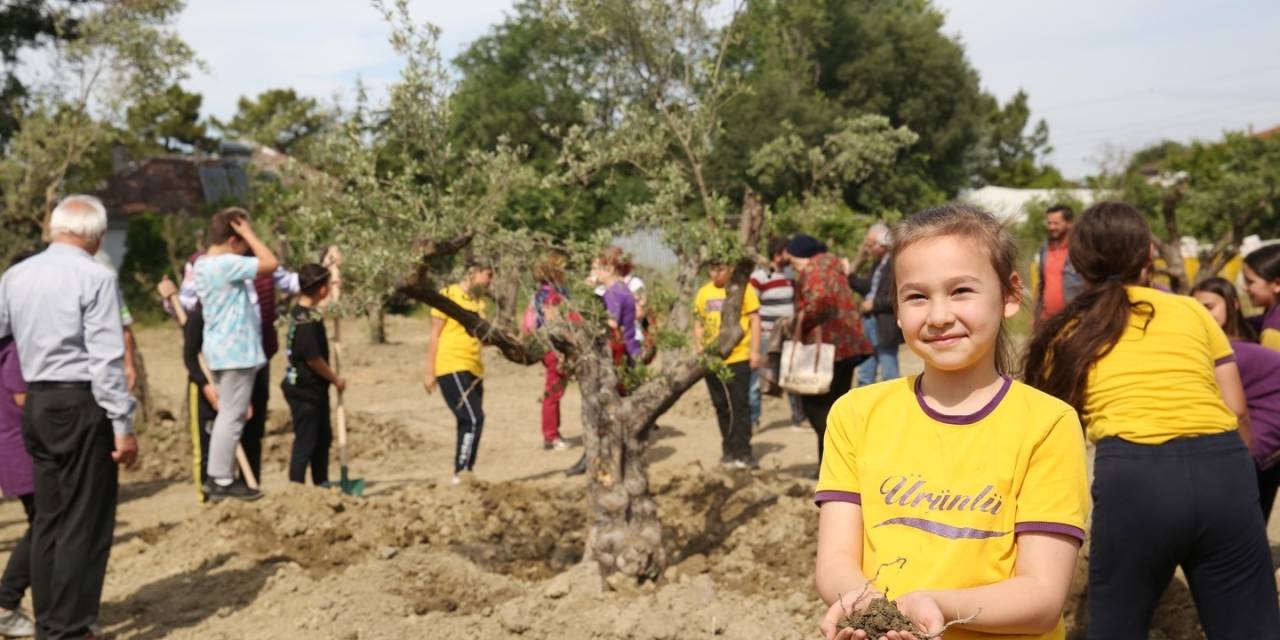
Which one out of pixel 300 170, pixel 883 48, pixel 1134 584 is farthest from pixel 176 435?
pixel 883 48

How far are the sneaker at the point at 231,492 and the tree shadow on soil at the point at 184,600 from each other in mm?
1109

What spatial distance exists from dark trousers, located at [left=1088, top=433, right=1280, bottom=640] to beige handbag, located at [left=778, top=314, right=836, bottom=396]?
443cm

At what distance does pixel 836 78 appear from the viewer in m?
41.1

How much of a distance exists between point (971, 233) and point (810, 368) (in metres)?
5.87

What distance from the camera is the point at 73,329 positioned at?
5.22 metres

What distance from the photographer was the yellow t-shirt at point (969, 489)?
2.19 meters

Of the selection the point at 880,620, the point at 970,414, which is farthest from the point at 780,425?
the point at 880,620

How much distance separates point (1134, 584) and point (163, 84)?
11.5 metres

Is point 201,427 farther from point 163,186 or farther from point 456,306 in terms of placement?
point 163,186

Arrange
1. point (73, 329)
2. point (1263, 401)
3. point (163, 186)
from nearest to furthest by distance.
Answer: point (1263, 401) < point (73, 329) < point (163, 186)

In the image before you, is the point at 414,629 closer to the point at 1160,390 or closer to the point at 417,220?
the point at 417,220

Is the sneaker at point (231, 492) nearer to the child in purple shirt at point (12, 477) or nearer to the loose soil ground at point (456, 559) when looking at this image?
the loose soil ground at point (456, 559)

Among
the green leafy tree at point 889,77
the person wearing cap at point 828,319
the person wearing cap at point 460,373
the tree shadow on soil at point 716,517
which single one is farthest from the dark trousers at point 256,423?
the green leafy tree at point 889,77

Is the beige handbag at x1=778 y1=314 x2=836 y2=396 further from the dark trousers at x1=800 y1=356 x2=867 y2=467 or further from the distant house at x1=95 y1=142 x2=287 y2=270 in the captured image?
the distant house at x1=95 y1=142 x2=287 y2=270
